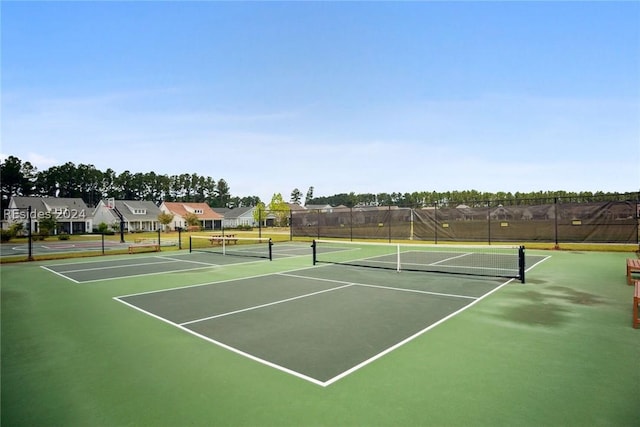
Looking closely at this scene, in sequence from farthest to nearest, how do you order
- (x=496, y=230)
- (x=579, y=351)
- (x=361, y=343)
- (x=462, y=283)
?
1. (x=496, y=230)
2. (x=462, y=283)
3. (x=361, y=343)
4. (x=579, y=351)

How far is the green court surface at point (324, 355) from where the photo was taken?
3248 millimetres

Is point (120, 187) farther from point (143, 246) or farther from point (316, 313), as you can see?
point (316, 313)

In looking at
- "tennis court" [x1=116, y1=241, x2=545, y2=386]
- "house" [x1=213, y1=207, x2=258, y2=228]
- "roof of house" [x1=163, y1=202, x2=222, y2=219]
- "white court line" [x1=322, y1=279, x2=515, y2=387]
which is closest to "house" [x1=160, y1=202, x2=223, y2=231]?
"roof of house" [x1=163, y1=202, x2=222, y2=219]

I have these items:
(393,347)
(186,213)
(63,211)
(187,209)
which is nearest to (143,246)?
(393,347)

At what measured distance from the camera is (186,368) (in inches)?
168

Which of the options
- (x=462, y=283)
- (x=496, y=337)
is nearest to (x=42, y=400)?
(x=496, y=337)

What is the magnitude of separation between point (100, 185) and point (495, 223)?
9637 cm

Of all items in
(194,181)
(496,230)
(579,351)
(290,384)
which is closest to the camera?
(290,384)

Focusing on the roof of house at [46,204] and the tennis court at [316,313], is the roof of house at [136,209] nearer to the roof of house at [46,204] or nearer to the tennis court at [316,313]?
the roof of house at [46,204]

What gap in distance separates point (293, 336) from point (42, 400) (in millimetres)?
2958

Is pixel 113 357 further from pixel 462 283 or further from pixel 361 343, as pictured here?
pixel 462 283

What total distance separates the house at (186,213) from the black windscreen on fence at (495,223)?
39370 mm

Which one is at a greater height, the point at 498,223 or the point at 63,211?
the point at 63,211

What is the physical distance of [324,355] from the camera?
179 inches
